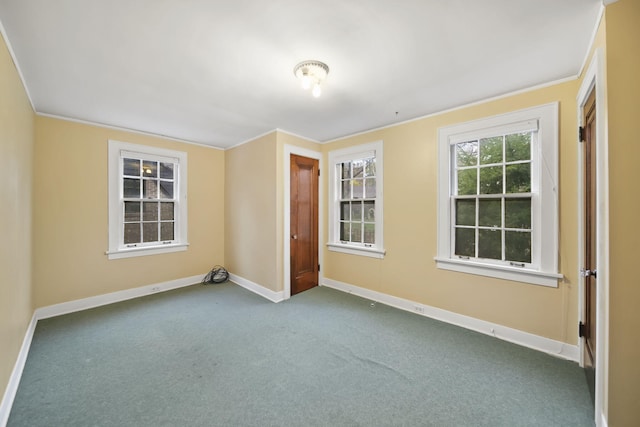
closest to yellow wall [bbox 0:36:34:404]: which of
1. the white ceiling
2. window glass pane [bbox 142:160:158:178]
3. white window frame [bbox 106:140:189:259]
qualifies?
the white ceiling

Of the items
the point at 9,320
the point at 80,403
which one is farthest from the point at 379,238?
the point at 9,320

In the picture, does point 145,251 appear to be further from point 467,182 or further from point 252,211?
point 467,182

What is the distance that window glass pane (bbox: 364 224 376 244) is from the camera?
3.82 m

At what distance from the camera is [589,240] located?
81.7 inches

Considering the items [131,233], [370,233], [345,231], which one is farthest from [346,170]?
[131,233]

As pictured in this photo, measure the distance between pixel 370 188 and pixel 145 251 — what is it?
11.7 feet

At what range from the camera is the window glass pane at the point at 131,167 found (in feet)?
12.3

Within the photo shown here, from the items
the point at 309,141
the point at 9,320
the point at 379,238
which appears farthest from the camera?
the point at 309,141

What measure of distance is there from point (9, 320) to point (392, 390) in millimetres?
2877

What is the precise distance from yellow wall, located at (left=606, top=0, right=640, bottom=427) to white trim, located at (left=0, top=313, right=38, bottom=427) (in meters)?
Answer: 3.62

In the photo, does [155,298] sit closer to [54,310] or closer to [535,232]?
[54,310]

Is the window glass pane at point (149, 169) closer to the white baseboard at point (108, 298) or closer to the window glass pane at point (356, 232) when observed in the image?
the white baseboard at point (108, 298)

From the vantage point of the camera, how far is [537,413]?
169 cm

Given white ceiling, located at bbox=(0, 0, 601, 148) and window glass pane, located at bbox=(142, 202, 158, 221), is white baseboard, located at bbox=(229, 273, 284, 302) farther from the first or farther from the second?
white ceiling, located at bbox=(0, 0, 601, 148)
